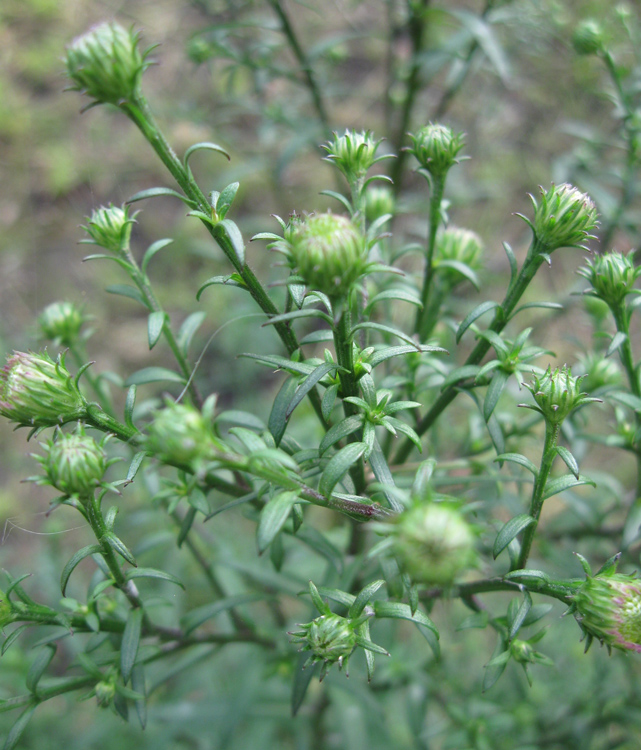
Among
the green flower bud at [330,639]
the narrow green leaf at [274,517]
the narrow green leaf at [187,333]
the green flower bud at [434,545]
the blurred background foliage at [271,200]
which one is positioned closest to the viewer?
the green flower bud at [434,545]

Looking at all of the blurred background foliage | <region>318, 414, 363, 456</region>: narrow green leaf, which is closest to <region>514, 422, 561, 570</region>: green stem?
<region>318, 414, 363, 456</region>: narrow green leaf

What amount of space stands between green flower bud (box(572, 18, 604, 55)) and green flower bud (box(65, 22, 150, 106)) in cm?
157

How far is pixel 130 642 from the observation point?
46.8 inches

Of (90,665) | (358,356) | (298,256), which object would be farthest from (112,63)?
(90,665)

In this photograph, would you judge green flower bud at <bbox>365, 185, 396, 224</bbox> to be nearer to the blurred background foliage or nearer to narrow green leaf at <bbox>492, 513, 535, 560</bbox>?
the blurred background foliage

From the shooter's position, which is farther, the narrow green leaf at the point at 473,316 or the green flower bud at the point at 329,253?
the narrow green leaf at the point at 473,316

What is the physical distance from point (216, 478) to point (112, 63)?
785 millimetres

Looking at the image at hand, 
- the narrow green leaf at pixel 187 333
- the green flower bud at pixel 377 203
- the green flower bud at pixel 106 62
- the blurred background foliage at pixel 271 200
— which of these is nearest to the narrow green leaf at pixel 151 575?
the narrow green leaf at pixel 187 333

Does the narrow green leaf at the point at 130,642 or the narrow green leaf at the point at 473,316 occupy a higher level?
the narrow green leaf at the point at 473,316

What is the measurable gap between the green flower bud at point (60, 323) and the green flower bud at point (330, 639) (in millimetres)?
990

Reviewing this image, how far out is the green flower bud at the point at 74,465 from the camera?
0.96m

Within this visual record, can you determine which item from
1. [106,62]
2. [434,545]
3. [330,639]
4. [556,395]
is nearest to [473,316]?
[556,395]

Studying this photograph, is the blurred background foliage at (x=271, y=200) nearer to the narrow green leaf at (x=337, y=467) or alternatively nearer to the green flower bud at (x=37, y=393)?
the green flower bud at (x=37, y=393)

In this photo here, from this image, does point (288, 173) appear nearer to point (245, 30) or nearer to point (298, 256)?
point (245, 30)
